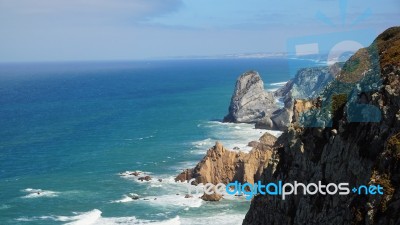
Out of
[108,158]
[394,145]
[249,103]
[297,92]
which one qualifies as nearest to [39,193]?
[108,158]

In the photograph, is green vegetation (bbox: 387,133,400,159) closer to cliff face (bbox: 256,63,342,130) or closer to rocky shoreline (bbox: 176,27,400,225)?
rocky shoreline (bbox: 176,27,400,225)

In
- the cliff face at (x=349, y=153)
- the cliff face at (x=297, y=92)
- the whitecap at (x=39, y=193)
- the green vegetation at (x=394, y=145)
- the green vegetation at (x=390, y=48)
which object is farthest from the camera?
the cliff face at (x=297, y=92)

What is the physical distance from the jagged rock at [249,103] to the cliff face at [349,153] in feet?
274

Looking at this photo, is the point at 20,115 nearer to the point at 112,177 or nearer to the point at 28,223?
the point at 112,177

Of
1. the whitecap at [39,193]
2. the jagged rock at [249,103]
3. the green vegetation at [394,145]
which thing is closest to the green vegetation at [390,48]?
the green vegetation at [394,145]

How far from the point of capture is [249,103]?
11881 centimetres

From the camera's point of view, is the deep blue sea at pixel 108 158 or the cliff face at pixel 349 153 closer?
the cliff face at pixel 349 153

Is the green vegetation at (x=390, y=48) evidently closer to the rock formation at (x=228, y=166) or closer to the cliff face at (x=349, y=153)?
the cliff face at (x=349, y=153)

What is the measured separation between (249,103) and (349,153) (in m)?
94.7

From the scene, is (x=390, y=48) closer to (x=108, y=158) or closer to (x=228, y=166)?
(x=228, y=166)

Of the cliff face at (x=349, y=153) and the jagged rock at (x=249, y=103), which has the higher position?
the cliff face at (x=349, y=153)

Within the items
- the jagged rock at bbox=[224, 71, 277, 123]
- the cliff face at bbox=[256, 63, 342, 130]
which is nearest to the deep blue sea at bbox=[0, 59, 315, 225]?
the cliff face at bbox=[256, 63, 342, 130]

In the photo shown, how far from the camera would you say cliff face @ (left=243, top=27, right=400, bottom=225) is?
22156 mm

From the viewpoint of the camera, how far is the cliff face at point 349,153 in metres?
22.2
